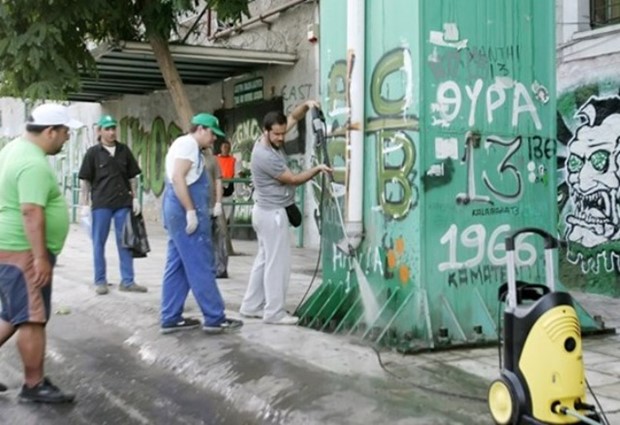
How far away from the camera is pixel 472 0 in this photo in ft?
20.3

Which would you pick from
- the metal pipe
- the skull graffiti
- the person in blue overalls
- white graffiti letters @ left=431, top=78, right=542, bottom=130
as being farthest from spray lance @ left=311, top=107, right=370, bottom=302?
the metal pipe

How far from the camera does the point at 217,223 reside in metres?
10.0

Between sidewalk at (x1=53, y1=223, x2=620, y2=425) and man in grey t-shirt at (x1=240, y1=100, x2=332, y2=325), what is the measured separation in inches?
10.9

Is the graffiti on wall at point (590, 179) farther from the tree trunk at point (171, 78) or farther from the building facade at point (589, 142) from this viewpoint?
the tree trunk at point (171, 78)

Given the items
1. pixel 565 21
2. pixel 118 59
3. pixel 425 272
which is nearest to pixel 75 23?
pixel 118 59

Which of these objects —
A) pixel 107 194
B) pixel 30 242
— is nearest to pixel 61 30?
pixel 107 194

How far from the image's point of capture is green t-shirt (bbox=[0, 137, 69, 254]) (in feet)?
16.3

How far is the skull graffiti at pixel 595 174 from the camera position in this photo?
27.9ft

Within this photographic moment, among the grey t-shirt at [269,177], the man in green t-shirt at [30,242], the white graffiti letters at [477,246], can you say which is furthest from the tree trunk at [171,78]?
the man in green t-shirt at [30,242]

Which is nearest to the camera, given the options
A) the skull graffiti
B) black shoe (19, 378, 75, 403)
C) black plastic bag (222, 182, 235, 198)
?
black shoe (19, 378, 75, 403)

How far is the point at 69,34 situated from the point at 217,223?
134 inches

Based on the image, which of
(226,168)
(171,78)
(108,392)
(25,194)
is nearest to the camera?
(25,194)

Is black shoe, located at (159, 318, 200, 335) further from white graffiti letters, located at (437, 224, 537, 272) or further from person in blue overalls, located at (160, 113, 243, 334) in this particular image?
white graffiti letters, located at (437, 224, 537, 272)

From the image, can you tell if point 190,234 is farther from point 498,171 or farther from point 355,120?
point 498,171
